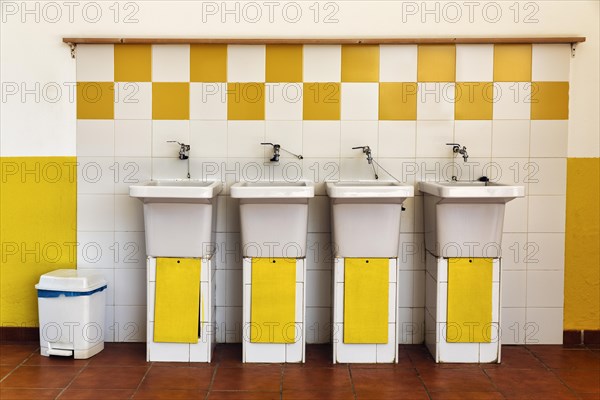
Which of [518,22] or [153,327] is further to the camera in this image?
[518,22]

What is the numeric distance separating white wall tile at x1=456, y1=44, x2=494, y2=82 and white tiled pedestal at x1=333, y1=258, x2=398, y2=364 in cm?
137

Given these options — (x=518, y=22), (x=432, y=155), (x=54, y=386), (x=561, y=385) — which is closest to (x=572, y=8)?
(x=518, y=22)

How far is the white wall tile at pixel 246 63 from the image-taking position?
175 inches

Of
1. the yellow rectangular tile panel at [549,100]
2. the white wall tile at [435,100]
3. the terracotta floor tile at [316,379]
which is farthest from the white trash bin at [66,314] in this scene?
the yellow rectangular tile panel at [549,100]

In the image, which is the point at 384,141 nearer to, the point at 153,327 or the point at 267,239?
the point at 267,239

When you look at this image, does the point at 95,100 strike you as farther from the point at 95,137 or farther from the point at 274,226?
the point at 274,226

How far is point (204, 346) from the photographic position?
4121 mm

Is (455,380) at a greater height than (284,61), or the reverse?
(284,61)

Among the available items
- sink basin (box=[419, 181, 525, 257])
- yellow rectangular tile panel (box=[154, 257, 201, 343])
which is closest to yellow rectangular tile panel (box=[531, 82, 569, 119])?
sink basin (box=[419, 181, 525, 257])

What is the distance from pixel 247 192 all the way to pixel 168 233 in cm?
58

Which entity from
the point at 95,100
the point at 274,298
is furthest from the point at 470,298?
the point at 95,100

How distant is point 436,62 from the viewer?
175 inches

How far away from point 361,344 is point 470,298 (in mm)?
725

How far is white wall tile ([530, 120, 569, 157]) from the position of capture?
14.6 ft
